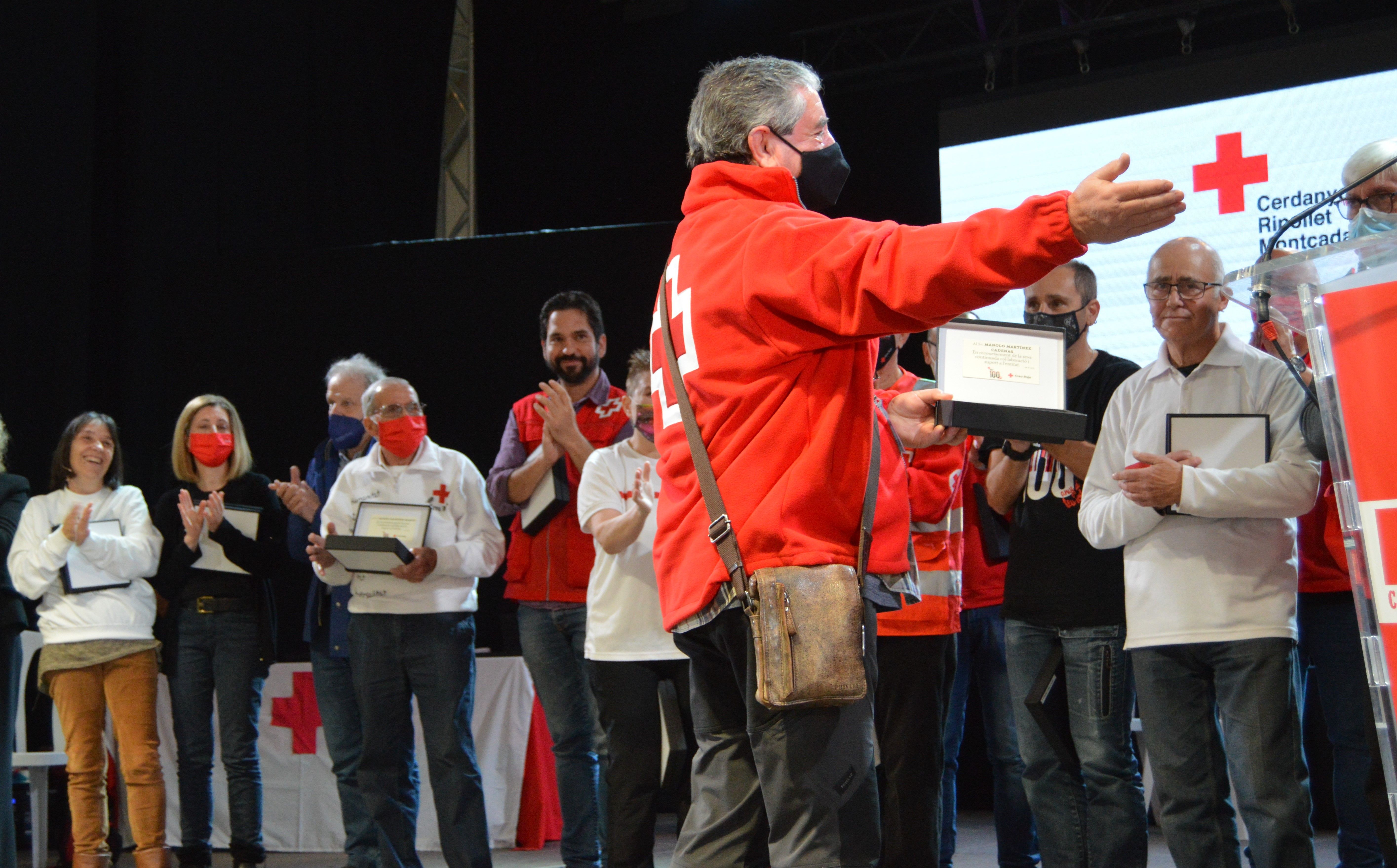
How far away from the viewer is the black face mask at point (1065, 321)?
2982 millimetres

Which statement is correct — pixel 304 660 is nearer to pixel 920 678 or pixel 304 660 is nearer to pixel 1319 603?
pixel 920 678

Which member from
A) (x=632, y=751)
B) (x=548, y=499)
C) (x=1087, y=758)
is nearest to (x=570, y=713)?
(x=632, y=751)

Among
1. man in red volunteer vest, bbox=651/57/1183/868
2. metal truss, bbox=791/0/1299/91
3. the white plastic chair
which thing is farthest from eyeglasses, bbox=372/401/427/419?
metal truss, bbox=791/0/1299/91

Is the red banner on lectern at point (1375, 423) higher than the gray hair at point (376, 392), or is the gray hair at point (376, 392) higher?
the gray hair at point (376, 392)

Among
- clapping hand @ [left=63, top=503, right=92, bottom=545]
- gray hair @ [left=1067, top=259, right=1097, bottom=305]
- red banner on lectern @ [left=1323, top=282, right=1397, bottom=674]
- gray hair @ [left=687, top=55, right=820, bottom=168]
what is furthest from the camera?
clapping hand @ [left=63, top=503, right=92, bottom=545]

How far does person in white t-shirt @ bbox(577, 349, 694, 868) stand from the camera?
329 cm

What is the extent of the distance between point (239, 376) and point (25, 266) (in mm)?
1186

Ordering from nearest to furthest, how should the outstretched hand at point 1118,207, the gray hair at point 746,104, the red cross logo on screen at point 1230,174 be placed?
the outstretched hand at point 1118,207, the gray hair at point 746,104, the red cross logo on screen at point 1230,174

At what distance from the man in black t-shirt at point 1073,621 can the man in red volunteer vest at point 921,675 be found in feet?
0.50

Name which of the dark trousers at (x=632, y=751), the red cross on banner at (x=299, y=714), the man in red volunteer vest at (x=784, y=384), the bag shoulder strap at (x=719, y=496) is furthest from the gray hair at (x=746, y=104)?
the red cross on banner at (x=299, y=714)

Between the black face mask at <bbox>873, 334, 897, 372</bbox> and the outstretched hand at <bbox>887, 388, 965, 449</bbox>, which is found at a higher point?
the black face mask at <bbox>873, 334, 897, 372</bbox>

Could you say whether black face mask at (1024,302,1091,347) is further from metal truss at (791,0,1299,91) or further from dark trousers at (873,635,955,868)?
metal truss at (791,0,1299,91)

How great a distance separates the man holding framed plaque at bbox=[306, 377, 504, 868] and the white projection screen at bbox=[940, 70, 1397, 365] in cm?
204

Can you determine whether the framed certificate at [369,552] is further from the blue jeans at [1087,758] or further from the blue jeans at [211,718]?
the blue jeans at [1087,758]
